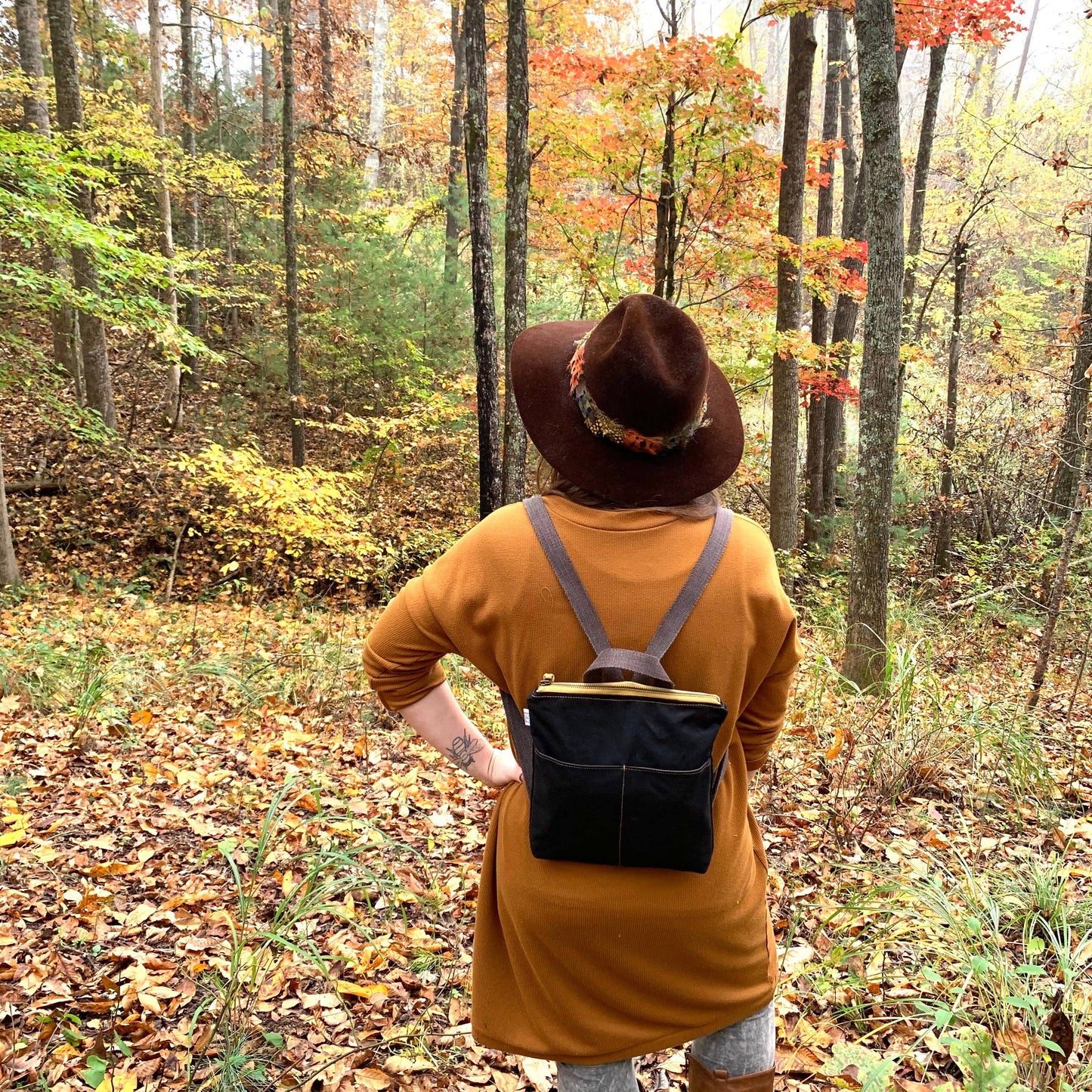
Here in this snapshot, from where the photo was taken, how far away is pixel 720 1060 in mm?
1494

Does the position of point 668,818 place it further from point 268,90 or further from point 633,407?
point 268,90

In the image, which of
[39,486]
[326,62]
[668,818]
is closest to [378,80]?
[326,62]

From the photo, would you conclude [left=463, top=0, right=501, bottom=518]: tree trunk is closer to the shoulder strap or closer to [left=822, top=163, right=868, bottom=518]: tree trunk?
[left=822, top=163, right=868, bottom=518]: tree trunk

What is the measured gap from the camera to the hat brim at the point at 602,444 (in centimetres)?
134

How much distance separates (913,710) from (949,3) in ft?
29.0

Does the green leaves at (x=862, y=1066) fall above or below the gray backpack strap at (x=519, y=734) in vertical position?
below

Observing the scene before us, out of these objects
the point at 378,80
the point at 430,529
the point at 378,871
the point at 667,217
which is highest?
the point at 378,80

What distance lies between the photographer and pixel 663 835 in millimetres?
1255

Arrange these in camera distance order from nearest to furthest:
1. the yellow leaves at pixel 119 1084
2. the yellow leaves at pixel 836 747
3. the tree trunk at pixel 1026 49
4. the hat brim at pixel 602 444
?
the hat brim at pixel 602 444, the yellow leaves at pixel 119 1084, the yellow leaves at pixel 836 747, the tree trunk at pixel 1026 49

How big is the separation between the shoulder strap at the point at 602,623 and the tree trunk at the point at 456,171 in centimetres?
1378

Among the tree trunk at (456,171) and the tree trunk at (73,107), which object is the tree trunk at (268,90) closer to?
the tree trunk at (73,107)

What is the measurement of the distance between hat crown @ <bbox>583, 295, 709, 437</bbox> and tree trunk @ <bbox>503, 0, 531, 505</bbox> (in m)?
6.49

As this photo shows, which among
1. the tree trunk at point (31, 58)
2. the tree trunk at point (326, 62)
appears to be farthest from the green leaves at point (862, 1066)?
the tree trunk at point (326, 62)

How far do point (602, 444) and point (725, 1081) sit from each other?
1264 mm
